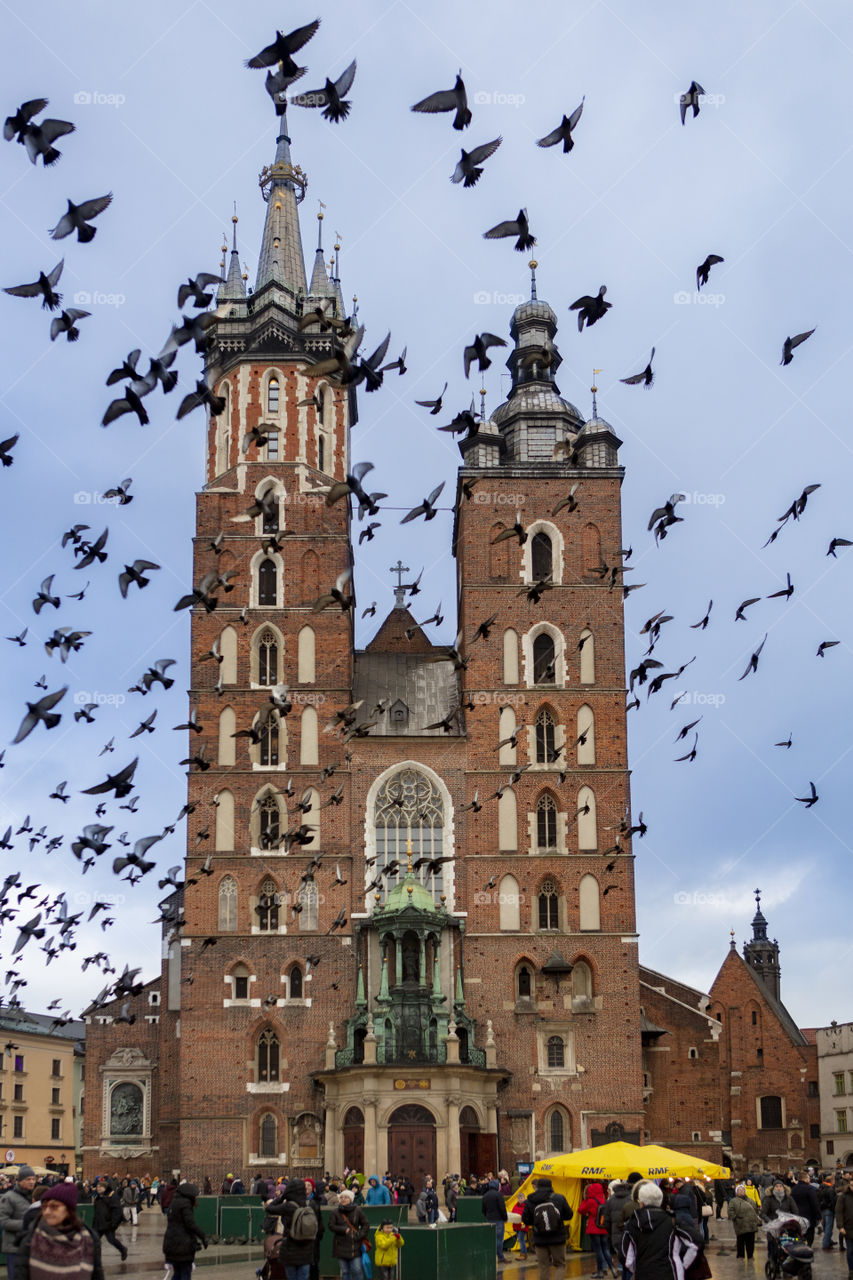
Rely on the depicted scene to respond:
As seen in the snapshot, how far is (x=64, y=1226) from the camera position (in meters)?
9.26

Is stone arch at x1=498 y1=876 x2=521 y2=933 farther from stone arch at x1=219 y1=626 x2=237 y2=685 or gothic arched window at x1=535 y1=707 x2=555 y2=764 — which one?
stone arch at x1=219 y1=626 x2=237 y2=685

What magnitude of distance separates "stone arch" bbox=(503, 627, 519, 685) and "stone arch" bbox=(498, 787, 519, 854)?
387 centimetres

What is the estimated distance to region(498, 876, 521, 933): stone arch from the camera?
165 ft

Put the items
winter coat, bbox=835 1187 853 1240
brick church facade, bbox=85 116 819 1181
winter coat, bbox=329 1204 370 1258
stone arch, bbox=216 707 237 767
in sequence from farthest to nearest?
stone arch, bbox=216 707 237 767, brick church facade, bbox=85 116 819 1181, winter coat, bbox=835 1187 853 1240, winter coat, bbox=329 1204 370 1258

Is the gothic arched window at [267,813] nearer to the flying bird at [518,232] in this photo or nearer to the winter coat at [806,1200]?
the winter coat at [806,1200]

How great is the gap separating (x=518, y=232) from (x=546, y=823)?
120 ft

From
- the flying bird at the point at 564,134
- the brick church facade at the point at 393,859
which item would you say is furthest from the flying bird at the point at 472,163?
the brick church facade at the point at 393,859

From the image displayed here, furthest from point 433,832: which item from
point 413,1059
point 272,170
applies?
point 272,170

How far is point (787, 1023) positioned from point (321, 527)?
123ft

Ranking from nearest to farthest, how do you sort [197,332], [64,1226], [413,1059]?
[64,1226], [197,332], [413,1059]

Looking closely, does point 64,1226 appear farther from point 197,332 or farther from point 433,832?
point 433,832

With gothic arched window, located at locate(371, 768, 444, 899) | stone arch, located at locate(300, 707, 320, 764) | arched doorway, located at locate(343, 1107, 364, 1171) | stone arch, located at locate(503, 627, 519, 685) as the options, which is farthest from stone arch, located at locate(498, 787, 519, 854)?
arched doorway, located at locate(343, 1107, 364, 1171)

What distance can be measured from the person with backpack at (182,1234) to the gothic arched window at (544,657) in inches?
1438

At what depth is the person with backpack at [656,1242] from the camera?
12.5 meters
